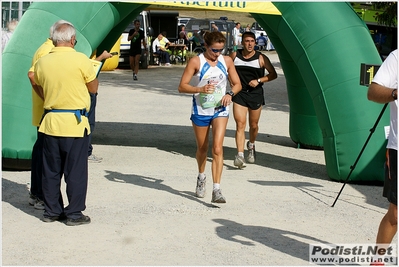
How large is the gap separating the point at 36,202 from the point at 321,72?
3643 millimetres

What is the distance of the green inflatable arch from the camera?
8664mm

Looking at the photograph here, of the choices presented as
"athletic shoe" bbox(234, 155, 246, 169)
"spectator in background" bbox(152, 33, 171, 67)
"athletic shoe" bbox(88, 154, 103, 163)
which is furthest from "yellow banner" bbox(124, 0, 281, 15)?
"spectator in background" bbox(152, 33, 171, 67)

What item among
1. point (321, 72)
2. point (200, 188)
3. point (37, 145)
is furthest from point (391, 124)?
point (321, 72)

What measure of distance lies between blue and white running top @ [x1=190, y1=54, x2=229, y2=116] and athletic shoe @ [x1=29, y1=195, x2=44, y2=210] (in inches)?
71.2

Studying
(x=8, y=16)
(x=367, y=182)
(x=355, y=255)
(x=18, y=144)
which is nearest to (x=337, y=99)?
(x=367, y=182)

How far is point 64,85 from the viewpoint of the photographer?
259 inches

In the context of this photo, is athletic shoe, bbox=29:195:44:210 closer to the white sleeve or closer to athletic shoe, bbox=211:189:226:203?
athletic shoe, bbox=211:189:226:203

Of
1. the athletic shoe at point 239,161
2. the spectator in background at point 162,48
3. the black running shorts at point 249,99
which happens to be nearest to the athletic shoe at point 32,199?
the athletic shoe at point 239,161

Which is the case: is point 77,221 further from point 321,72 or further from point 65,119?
point 321,72

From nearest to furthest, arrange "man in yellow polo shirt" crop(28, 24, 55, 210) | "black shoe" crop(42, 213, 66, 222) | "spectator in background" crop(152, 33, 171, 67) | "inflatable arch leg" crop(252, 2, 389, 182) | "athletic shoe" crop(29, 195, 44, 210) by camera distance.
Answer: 1. "black shoe" crop(42, 213, 66, 222)
2. "man in yellow polo shirt" crop(28, 24, 55, 210)
3. "athletic shoe" crop(29, 195, 44, 210)
4. "inflatable arch leg" crop(252, 2, 389, 182)
5. "spectator in background" crop(152, 33, 171, 67)

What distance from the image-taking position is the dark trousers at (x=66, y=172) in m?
6.75

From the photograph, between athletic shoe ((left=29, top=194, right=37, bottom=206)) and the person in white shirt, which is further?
the person in white shirt

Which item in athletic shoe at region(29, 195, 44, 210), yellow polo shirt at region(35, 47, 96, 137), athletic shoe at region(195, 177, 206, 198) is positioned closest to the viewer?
yellow polo shirt at region(35, 47, 96, 137)

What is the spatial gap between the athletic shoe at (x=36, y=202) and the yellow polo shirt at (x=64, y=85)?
92cm
